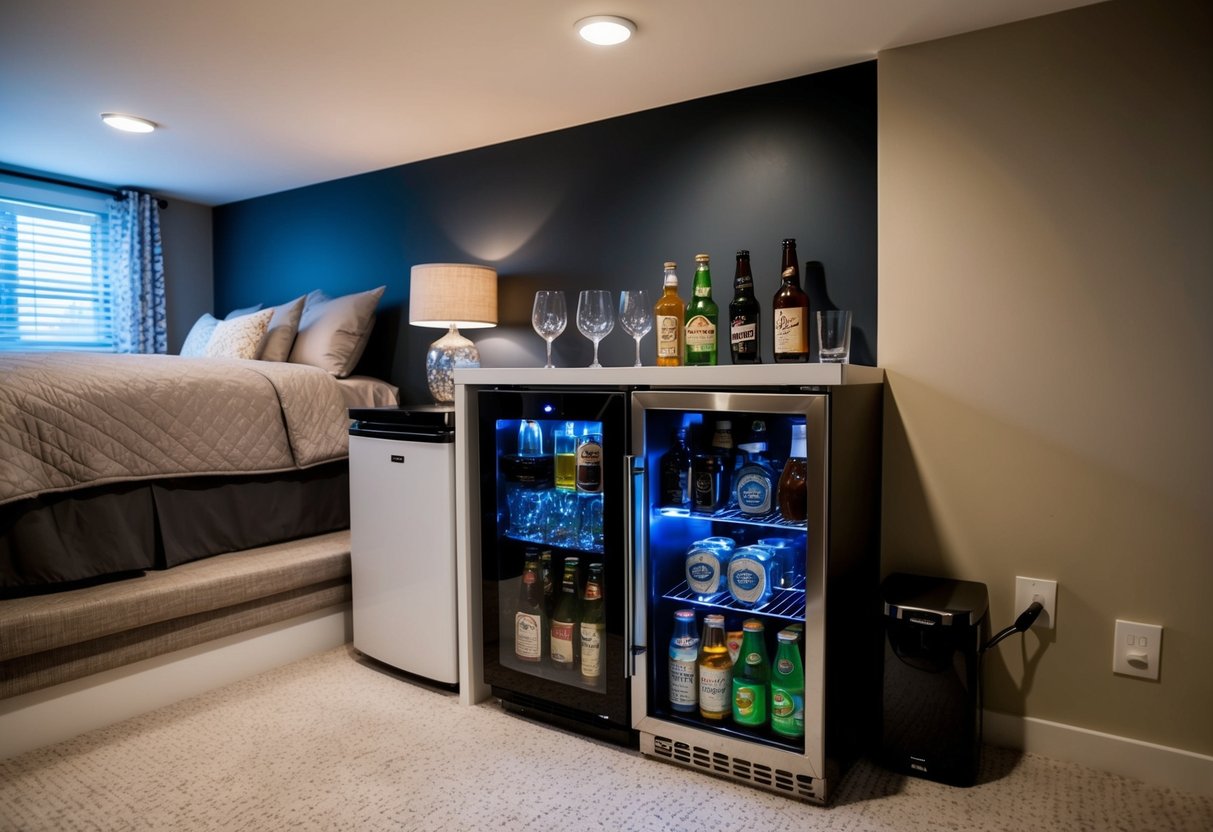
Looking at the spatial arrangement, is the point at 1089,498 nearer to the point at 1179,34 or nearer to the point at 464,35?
the point at 1179,34

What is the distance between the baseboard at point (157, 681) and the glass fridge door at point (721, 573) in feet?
4.40

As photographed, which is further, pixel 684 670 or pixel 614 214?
pixel 614 214

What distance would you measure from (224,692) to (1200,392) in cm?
288

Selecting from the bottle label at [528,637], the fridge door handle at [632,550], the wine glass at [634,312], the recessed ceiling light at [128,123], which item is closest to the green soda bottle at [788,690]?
the fridge door handle at [632,550]

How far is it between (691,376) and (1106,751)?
1.44 meters

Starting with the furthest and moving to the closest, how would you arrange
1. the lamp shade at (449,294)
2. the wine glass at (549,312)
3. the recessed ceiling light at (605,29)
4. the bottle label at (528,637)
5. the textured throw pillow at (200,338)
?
1. the textured throw pillow at (200,338)
2. the lamp shade at (449,294)
3. the wine glass at (549,312)
4. the bottle label at (528,637)
5. the recessed ceiling light at (605,29)

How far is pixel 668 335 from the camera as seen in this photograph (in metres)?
2.20

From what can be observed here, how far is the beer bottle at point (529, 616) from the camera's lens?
7.13 feet

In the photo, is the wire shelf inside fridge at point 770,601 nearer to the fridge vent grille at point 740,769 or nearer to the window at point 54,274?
the fridge vent grille at point 740,769

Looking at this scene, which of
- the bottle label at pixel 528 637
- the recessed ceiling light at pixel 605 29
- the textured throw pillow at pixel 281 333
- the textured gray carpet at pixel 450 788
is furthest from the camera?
the textured throw pillow at pixel 281 333

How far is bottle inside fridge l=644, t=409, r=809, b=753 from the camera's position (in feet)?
6.03

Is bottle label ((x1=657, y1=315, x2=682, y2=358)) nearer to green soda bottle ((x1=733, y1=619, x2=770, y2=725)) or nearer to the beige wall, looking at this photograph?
the beige wall

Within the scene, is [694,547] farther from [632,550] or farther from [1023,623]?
[1023,623]

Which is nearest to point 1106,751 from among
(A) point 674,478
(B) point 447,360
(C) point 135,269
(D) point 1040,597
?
(D) point 1040,597
